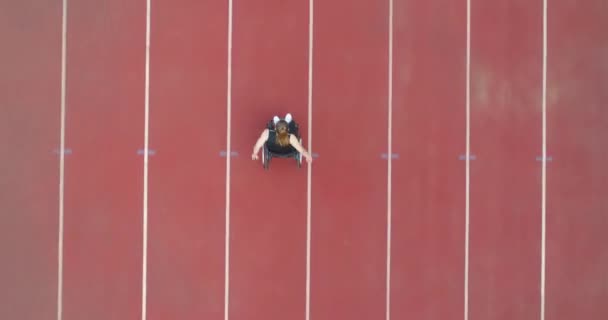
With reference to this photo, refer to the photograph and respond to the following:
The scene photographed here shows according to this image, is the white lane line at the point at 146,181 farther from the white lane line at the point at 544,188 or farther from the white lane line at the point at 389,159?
the white lane line at the point at 544,188

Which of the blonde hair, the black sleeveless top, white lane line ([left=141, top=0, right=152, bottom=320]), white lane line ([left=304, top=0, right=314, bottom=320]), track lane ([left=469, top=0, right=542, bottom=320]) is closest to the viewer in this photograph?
the blonde hair

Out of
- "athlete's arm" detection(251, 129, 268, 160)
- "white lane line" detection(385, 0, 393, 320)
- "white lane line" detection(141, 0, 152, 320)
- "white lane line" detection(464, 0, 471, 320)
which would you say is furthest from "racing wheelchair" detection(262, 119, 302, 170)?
"white lane line" detection(464, 0, 471, 320)

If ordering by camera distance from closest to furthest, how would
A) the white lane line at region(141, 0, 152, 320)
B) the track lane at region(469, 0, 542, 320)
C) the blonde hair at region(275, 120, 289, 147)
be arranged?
the blonde hair at region(275, 120, 289, 147), the white lane line at region(141, 0, 152, 320), the track lane at region(469, 0, 542, 320)

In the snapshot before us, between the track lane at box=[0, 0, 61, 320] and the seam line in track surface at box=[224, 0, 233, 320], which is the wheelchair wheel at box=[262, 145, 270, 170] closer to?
the seam line in track surface at box=[224, 0, 233, 320]

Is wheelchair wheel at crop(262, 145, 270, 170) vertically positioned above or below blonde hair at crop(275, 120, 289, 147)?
below

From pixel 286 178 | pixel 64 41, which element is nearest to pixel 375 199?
pixel 286 178

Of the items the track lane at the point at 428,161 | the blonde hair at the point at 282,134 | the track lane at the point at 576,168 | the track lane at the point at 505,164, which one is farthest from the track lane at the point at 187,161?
the track lane at the point at 576,168

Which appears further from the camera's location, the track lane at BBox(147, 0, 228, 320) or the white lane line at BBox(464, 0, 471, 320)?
the white lane line at BBox(464, 0, 471, 320)
